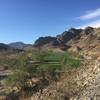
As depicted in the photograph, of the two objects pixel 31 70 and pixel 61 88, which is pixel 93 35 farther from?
pixel 61 88

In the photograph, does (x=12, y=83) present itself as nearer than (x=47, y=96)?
No

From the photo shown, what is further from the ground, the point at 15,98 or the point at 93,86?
the point at 93,86

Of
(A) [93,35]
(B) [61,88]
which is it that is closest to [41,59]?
(B) [61,88]

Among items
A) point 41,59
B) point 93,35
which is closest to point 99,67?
point 41,59

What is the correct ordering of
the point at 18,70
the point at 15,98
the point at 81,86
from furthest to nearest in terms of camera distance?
the point at 18,70
the point at 15,98
the point at 81,86

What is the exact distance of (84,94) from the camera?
15.9m

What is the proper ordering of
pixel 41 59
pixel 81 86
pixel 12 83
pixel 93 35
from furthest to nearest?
1. pixel 93 35
2. pixel 41 59
3. pixel 12 83
4. pixel 81 86

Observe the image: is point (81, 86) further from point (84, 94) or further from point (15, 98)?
point (15, 98)

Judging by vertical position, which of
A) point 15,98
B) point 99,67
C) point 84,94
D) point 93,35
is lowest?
point 15,98

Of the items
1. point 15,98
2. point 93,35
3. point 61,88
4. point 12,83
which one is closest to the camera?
point 61,88

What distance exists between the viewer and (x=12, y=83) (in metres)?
32.1

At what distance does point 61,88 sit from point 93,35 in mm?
167997

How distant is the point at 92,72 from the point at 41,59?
48.1m

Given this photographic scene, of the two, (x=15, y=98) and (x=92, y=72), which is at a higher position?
(x=92, y=72)
